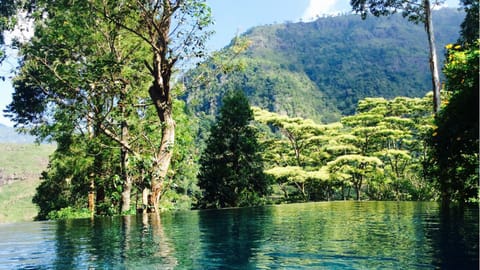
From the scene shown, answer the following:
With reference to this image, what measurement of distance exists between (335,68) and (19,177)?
328ft

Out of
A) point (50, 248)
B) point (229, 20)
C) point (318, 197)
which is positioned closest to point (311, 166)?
point (318, 197)

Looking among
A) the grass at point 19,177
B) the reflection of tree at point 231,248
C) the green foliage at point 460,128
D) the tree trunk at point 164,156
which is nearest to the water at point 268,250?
the reflection of tree at point 231,248

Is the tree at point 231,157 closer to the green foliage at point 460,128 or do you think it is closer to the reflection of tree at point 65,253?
the green foliage at point 460,128

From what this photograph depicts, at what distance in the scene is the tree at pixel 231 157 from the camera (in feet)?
70.3

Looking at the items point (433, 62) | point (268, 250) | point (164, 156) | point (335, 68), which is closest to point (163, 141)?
point (164, 156)

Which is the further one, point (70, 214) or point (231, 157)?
point (231, 157)

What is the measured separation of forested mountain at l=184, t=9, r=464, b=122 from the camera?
11169cm

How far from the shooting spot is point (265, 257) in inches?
118

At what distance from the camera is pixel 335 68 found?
461 feet

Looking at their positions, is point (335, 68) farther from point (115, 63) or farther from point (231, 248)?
point (231, 248)

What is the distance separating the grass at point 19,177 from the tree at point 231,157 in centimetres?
6153

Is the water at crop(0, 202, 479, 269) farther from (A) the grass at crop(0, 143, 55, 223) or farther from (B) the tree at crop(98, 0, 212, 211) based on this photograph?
(A) the grass at crop(0, 143, 55, 223)

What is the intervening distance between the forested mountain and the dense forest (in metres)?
53.5

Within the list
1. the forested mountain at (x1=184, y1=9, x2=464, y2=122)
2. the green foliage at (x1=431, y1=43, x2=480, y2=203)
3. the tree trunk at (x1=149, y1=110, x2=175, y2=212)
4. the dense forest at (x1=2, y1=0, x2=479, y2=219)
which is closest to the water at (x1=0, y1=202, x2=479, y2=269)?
the green foliage at (x1=431, y1=43, x2=480, y2=203)
